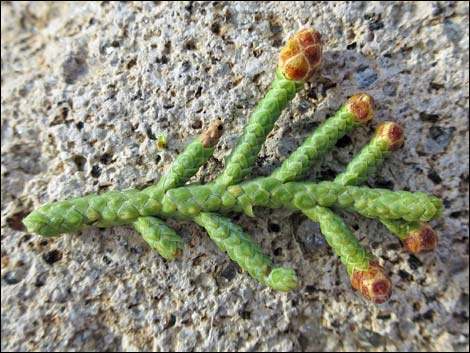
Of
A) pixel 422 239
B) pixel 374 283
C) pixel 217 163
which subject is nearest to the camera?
pixel 374 283

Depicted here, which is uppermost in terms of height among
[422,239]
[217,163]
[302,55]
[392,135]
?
[302,55]

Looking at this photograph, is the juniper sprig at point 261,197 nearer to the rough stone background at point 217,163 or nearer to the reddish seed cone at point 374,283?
the reddish seed cone at point 374,283

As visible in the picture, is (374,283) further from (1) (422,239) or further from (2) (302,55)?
(2) (302,55)

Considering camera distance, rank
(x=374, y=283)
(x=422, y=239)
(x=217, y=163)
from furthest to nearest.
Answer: (x=217, y=163) < (x=422, y=239) < (x=374, y=283)

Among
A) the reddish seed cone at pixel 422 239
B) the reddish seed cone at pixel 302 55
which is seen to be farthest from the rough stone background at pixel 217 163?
the reddish seed cone at pixel 302 55

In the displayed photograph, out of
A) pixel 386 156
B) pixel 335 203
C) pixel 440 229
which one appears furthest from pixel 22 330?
pixel 440 229

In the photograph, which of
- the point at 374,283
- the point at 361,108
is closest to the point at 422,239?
the point at 374,283

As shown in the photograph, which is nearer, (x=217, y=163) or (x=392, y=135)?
(x=392, y=135)
